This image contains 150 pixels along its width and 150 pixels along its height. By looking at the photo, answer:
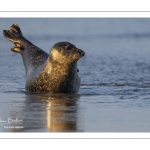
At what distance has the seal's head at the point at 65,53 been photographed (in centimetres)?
1281

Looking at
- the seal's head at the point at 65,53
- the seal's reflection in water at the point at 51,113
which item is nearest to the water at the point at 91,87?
the seal's reflection in water at the point at 51,113

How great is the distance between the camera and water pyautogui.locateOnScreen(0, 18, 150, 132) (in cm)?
1058

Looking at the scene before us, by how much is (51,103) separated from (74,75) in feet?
3.85

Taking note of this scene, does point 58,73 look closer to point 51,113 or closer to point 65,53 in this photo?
point 65,53

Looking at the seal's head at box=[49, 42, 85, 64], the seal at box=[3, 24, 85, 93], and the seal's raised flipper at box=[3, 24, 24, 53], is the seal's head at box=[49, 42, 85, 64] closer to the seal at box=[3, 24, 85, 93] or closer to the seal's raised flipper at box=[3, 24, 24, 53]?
the seal at box=[3, 24, 85, 93]

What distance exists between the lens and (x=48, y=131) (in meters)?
9.95

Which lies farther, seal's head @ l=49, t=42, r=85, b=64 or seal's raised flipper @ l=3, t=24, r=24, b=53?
seal's raised flipper @ l=3, t=24, r=24, b=53

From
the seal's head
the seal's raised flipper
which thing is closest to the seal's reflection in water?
the seal's head

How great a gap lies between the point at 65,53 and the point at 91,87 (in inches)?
49.9

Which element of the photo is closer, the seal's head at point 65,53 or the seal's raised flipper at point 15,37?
the seal's head at point 65,53

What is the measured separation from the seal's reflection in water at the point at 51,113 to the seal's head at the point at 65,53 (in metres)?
0.60
